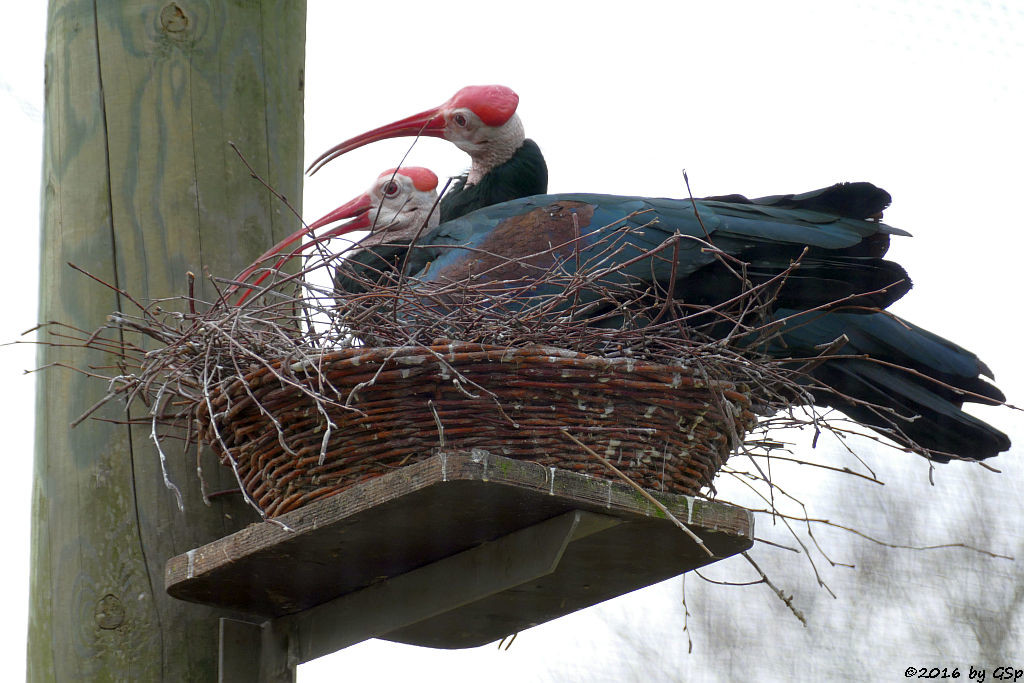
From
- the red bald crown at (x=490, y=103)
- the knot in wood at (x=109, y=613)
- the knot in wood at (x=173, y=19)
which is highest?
the red bald crown at (x=490, y=103)

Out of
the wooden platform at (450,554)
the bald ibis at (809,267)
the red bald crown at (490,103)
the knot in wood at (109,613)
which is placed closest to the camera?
the wooden platform at (450,554)

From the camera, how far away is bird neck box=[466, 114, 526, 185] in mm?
2604

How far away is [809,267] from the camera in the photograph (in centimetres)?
207

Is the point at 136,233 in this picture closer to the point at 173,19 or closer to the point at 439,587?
the point at 173,19

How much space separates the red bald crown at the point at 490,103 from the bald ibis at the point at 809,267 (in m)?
0.37

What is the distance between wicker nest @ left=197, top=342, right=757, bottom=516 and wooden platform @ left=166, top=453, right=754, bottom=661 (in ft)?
0.23

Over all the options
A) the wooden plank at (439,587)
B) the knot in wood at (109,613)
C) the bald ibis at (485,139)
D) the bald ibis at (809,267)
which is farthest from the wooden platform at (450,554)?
the bald ibis at (485,139)

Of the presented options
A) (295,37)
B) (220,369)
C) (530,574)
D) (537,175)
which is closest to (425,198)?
(537,175)

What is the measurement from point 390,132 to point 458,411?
110 centimetres

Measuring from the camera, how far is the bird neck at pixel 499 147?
2.60 metres

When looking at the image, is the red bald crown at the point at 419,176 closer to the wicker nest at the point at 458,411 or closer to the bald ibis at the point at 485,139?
the bald ibis at the point at 485,139

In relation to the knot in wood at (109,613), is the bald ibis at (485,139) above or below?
above

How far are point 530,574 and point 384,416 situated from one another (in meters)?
0.27

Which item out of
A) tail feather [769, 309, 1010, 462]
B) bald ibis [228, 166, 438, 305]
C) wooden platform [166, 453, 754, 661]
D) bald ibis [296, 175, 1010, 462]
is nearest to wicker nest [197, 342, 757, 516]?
wooden platform [166, 453, 754, 661]
